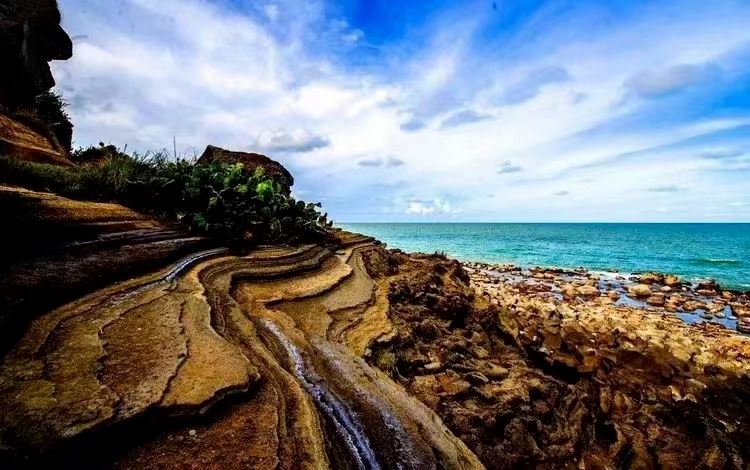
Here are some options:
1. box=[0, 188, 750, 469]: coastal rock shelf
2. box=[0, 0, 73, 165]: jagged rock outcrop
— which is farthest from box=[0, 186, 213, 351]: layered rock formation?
box=[0, 0, 73, 165]: jagged rock outcrop

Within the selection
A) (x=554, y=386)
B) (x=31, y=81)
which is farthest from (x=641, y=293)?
(x=31, y=81)

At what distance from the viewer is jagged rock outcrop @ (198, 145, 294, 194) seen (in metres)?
13.2

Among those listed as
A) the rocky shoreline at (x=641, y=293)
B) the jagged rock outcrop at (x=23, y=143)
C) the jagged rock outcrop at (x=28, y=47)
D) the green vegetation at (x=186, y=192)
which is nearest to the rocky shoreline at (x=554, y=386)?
the green vegetation at (x=186, y=192)

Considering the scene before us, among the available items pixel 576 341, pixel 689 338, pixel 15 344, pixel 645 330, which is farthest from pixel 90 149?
pixel 689 338

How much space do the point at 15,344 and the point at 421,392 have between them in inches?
174

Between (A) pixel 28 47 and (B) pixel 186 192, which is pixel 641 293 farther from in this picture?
(A) pixel 28 47

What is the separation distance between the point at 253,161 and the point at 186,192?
593cm

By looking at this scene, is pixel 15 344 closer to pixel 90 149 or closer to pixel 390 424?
pixel 390 424

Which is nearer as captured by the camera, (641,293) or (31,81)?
(31,81)

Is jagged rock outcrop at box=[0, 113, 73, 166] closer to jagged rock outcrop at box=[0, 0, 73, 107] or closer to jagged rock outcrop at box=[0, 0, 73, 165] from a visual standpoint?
jagged rock outcrop at box=[0, 0, 73, 165]

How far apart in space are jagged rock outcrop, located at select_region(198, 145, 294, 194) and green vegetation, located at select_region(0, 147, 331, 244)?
9.35 feet

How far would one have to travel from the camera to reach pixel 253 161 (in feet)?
46.5

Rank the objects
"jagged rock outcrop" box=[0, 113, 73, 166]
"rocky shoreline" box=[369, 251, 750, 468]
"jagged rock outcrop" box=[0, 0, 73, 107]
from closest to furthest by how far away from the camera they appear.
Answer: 1. "rocky shoreline" box=[369, 251, 750, 468]
2. "jagged rock outcrop" box=[0, 113, 73, 166]
3. "jagged rock outcrop" box=[0, 0, 73, 107]

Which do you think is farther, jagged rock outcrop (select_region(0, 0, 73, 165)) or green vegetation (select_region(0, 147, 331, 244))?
jagged rock outcrop (select_region(0, 0, 73, 165))
